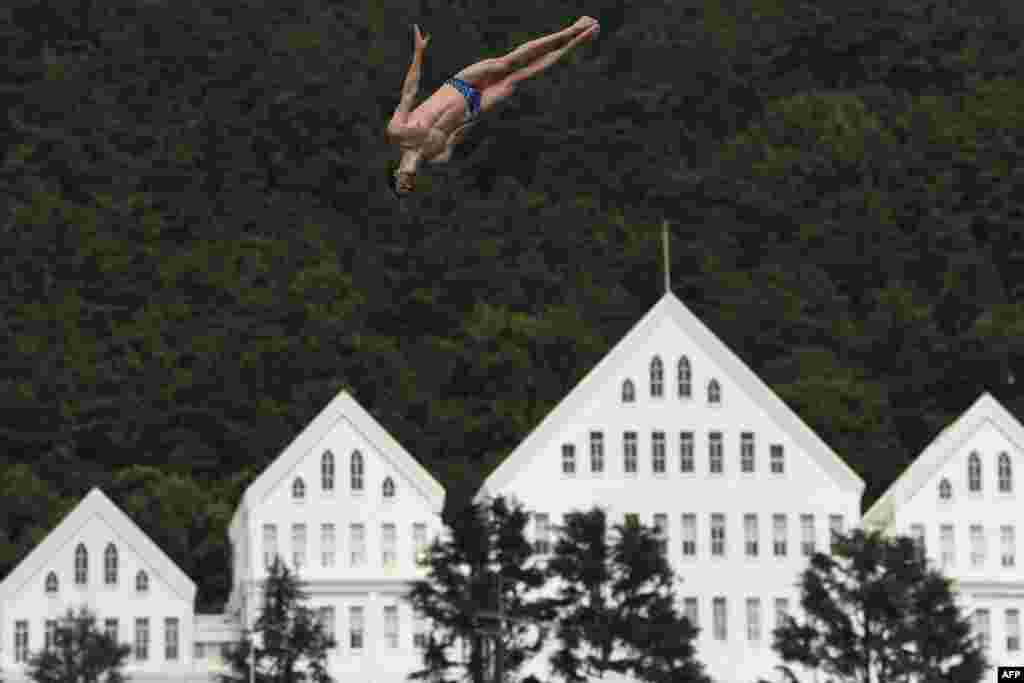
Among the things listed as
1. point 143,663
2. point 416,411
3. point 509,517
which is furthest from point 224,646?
point 416,411

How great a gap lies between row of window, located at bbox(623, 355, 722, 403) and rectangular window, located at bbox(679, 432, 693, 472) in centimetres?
171

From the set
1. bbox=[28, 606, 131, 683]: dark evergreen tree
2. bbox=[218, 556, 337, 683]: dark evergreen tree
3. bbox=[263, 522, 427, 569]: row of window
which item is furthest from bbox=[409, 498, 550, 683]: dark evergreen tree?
bbox=[263, 522, 427, 569]: row of window

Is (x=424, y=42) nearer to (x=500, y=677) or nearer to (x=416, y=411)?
(x=500, y=677)

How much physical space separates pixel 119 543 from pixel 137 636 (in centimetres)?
364

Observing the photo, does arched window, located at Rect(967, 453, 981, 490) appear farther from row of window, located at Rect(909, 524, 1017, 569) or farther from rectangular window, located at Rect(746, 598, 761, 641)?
rectangular window, located at Rect(746, 598, 761, 641)

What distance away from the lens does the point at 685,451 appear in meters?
162

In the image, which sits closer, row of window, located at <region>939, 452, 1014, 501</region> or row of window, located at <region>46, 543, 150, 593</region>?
row of window, located at <region>46, 543, 150, 593</region>

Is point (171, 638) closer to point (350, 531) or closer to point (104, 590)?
point (104, 590)

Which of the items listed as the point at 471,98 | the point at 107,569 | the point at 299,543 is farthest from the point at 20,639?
the point at 471,98

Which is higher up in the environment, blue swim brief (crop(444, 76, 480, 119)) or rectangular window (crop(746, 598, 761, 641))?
rectangular window (crop(746, 598, 761, 641))

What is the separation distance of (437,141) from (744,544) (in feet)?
325

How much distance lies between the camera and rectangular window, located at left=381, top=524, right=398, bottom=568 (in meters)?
161

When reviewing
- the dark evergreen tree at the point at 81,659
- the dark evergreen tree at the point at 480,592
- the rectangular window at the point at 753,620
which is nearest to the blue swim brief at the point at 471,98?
the dark evergreen tree at the point at 480,592

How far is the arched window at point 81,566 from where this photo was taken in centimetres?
15912
